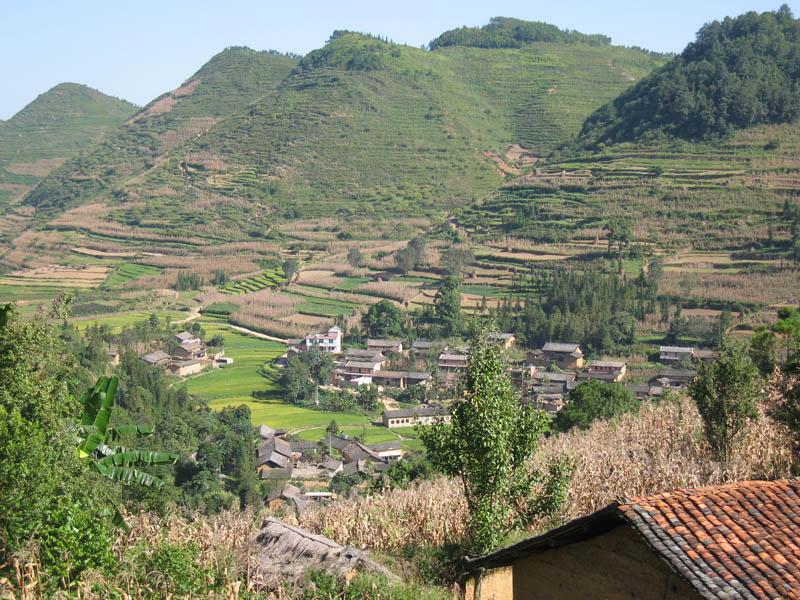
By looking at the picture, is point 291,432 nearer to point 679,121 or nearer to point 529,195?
point 529,195

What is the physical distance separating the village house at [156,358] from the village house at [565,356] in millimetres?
16565

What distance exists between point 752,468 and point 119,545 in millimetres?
8751

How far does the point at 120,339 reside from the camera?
43.5 metres

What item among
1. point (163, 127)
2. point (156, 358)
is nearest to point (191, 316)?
point (156, 358)

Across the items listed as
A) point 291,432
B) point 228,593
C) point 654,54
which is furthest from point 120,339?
point 654,54

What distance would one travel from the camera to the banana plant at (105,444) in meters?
11.4

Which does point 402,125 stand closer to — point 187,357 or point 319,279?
point 319,279

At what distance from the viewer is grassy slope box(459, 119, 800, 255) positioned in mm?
51594

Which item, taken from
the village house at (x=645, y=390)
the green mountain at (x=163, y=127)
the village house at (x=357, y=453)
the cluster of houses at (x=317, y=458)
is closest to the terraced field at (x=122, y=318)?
the cluster of houses at (x=317, y=458)

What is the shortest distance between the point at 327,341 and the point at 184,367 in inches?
268

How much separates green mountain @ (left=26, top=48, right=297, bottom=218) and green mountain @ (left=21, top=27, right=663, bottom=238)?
357mm

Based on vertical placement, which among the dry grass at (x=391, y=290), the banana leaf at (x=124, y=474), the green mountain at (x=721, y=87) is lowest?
the dry grass at (x=391, y=290)

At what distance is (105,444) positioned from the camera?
1208 centimetres

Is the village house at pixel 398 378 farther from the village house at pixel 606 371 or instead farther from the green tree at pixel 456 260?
the green tree at pixel 456 260
